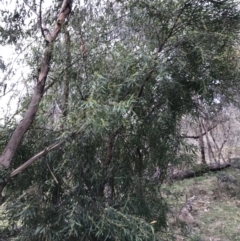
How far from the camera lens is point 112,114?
5.39 ft

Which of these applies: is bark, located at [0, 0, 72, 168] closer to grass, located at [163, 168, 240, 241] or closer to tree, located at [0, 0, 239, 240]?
tree, located at [0, 0, 239, 240]

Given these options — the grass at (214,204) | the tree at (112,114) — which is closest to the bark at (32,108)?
the tree at (112,114)

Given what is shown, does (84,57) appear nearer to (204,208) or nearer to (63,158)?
(63,158)

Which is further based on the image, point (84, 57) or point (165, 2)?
point (84, 57)

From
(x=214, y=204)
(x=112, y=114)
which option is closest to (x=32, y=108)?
(x=112, y=114)

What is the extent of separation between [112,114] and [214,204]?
426cm

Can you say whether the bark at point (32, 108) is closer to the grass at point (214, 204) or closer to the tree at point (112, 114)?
the tree at point (112, 114)

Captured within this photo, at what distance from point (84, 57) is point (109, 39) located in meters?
0.25

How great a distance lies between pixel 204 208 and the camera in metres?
5.16

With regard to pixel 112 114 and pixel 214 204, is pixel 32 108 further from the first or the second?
pixel 214 204

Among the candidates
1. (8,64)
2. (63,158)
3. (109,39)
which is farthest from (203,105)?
(8,64)

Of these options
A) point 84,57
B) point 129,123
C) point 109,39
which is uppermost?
point 109,39

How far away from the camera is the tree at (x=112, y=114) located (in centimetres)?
177

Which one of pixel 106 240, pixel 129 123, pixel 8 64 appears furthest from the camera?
pixel 8 64
